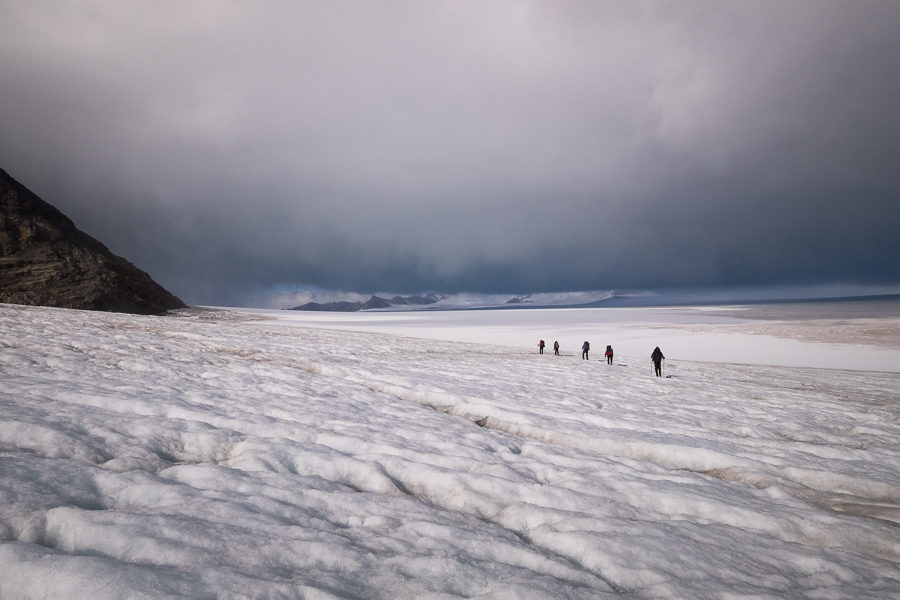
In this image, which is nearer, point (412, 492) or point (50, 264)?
point (412, 492)

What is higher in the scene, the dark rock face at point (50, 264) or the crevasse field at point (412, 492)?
the dark rock face at point (50, 264)

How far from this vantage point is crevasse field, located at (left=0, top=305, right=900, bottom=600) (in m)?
3.45

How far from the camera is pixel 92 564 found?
297 cm

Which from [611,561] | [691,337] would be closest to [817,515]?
→ [611,561]

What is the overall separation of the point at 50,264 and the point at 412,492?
76.1 metres

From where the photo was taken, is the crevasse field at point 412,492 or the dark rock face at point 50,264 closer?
the crevasse field at point 412,492

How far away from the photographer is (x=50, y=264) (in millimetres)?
56219

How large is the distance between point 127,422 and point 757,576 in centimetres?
885

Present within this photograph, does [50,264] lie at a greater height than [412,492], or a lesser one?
greater

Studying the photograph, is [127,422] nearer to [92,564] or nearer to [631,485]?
[92,564]

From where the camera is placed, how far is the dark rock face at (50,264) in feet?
173

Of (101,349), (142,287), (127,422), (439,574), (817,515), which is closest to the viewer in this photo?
(439,574)

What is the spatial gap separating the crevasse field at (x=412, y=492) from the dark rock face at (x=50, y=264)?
59.9m

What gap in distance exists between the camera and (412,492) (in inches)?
219
